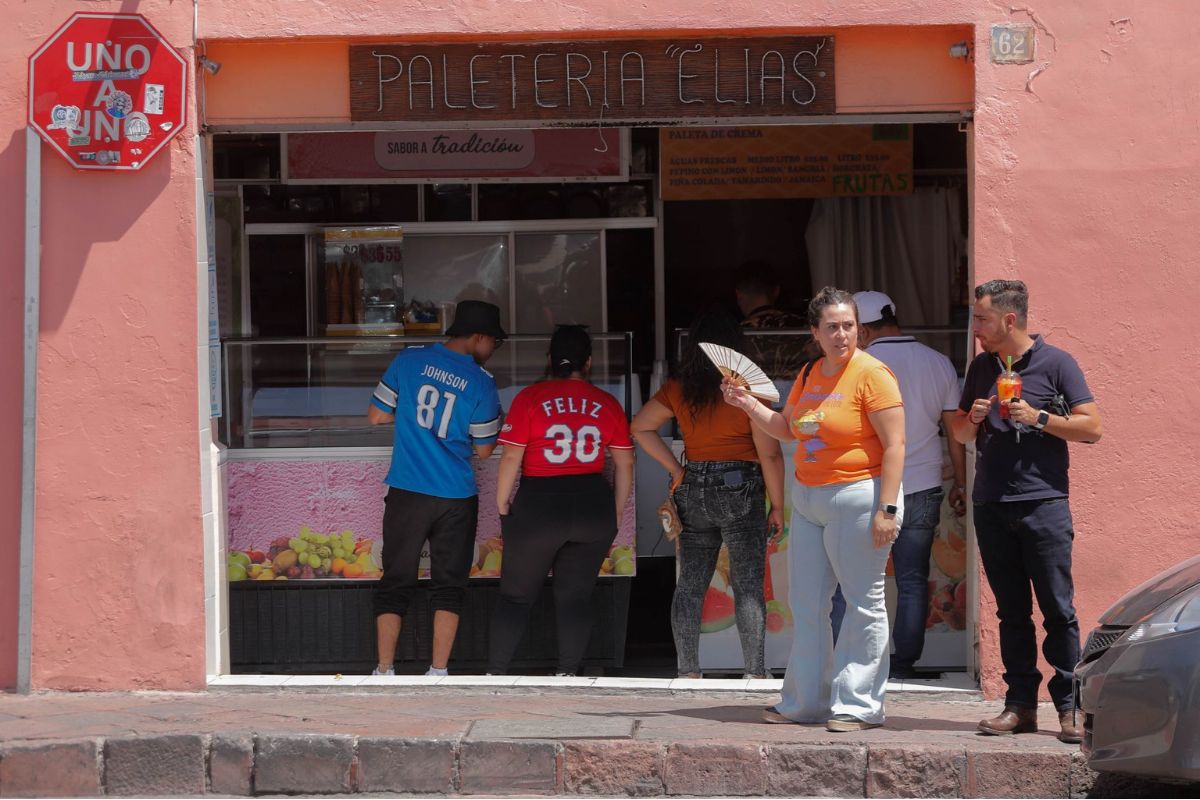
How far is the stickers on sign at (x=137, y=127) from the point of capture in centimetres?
702

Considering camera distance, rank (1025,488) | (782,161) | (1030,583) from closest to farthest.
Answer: (1025,488) < (1030,583) < (782,161)

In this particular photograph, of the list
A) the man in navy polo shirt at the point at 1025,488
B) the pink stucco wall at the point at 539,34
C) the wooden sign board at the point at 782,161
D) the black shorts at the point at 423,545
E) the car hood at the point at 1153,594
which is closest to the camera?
the car hood at the point at 1153,594

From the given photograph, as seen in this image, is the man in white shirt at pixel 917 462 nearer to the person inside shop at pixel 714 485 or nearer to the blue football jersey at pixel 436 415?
the person inside shop at pixel 714 485

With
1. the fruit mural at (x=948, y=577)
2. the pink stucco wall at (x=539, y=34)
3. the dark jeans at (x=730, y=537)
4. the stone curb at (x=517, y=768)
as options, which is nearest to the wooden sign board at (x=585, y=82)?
the pink stucco wall at (x=539, y=34)

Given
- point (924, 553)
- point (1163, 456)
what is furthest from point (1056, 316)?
point (924, 553)

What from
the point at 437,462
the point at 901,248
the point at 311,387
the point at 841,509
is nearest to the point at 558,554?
the point at 437,462

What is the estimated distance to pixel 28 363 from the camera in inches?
275

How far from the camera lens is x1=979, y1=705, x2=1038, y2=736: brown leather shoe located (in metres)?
6.23

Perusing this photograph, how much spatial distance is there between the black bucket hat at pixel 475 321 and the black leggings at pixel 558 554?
0.75 m

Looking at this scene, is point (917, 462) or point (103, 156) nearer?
point (103, 156)

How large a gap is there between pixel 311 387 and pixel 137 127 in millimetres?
1558

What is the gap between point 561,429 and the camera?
7367 mm

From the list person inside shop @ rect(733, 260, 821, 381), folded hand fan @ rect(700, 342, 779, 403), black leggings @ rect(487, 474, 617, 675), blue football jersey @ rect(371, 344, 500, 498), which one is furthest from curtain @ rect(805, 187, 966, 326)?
folded hand fan @ rect(700, 342, 779, 403)

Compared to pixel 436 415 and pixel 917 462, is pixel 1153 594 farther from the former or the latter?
pixel 436 415
